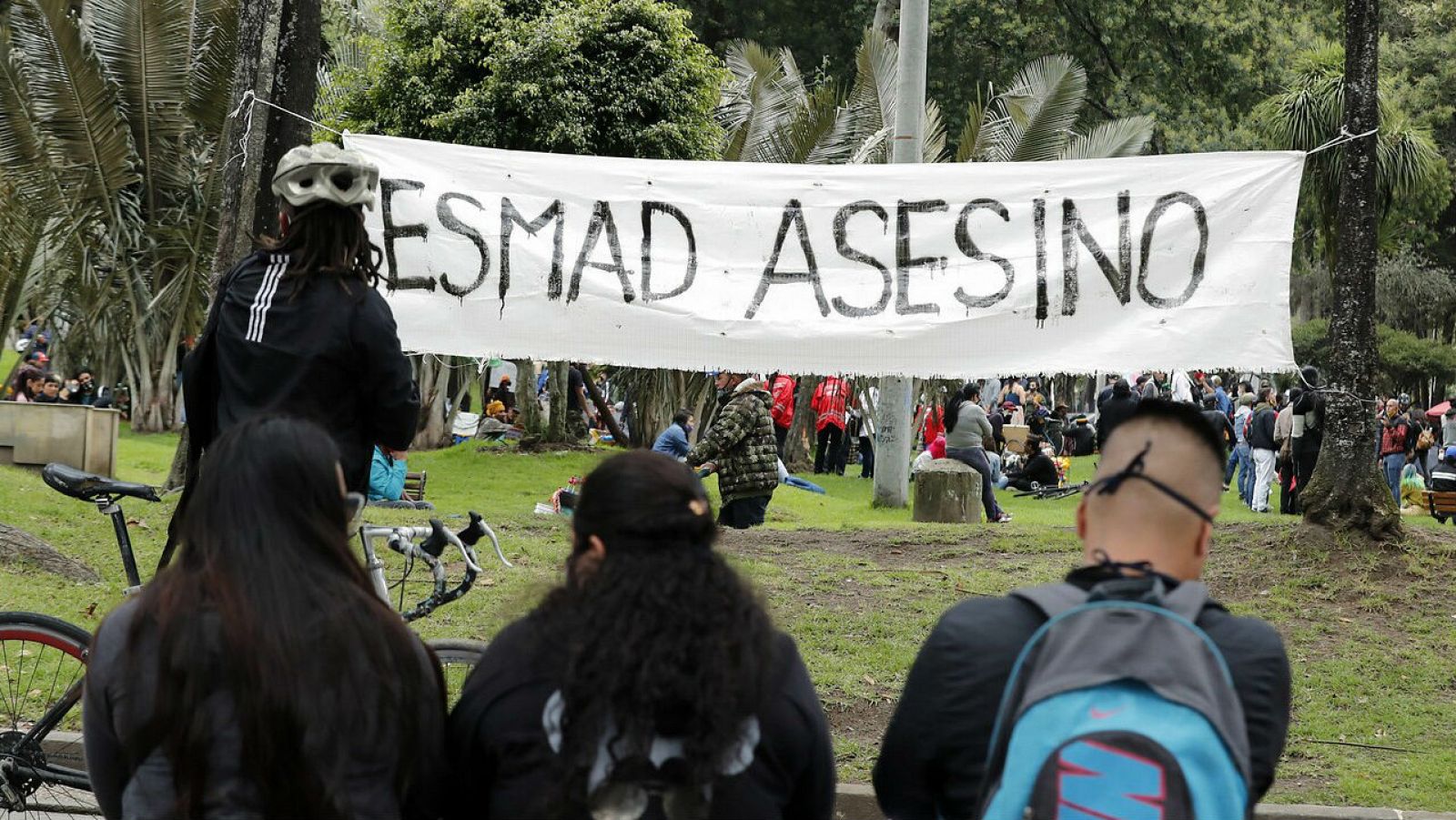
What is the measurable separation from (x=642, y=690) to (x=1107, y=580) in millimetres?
736

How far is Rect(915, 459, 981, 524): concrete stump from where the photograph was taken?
51.1 feet

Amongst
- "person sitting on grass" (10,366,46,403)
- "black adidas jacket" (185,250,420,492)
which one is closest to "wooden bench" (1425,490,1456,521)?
"black adidas jacket" (185,250,420,492)

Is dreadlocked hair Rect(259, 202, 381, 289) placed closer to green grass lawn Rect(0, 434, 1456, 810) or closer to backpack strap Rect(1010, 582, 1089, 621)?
backpack strap Rect(1010, 582, 1089, 621)

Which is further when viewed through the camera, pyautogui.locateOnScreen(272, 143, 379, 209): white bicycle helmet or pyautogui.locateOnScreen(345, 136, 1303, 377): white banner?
pyautogui.locateOnScreen(345, 136, 1303, 377): white banner

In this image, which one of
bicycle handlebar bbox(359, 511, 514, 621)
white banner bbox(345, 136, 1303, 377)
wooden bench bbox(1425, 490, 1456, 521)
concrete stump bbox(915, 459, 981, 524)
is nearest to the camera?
bicycle handlebar bbox(359, 511, 514, 621)

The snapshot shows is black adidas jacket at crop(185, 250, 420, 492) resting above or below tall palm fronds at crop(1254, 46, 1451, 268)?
below

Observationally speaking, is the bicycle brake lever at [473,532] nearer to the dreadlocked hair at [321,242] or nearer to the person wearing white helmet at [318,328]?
the person wearing white helmet at [318,328]

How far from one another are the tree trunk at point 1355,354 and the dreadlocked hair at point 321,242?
26.1ft

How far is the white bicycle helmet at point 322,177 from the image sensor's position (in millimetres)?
3896

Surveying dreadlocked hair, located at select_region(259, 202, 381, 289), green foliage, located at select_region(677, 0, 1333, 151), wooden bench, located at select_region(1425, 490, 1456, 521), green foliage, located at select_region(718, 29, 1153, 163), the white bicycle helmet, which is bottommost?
wooden bench, located at select_region(1425, 490, 1456, 521)

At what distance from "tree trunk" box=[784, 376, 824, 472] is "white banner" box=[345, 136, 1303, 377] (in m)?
19.1

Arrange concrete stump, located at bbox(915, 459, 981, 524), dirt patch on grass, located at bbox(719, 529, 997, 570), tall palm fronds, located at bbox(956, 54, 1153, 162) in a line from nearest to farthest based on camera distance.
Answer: dirt patch on grass, located at bbox(719, 529, 997, 570) < concrete stump, located at bbox(915, 459, 981, 524) < tall palm fronds, located at bbox(956, 54, 1153, 162)

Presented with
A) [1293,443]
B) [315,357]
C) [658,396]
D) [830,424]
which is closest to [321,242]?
[315,357]

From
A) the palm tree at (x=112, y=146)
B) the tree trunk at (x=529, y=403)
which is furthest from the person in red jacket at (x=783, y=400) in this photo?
the palm tree at (x=112, y=146)
